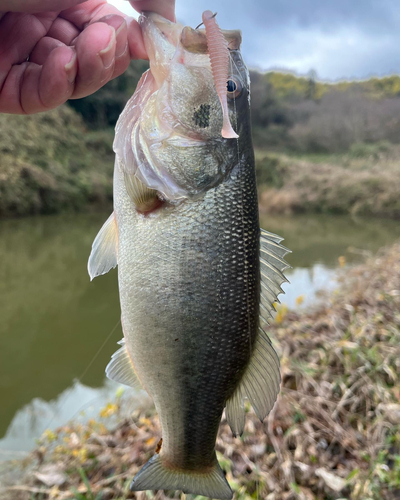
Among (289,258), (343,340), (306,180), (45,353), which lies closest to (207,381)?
(343,340)

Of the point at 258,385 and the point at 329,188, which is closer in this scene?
the point at 258,385

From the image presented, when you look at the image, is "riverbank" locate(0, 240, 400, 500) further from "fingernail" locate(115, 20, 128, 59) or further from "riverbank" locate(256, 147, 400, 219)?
"riverbank" locate(256, 147, 400, 219)

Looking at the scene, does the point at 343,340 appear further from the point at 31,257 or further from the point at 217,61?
the point at 31,257

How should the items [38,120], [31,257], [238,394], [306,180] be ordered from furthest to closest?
[306,180], [38,120], [31,257], [238,394]

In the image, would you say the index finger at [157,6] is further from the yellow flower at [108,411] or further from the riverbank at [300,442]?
the yellow flower at [108,411]

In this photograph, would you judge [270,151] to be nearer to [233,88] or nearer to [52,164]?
[52,164]

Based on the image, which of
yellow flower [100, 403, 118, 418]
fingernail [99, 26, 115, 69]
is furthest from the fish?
yellow flower [100, 403, 118, 418]

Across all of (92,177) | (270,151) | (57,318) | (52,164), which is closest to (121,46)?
(57,318)
